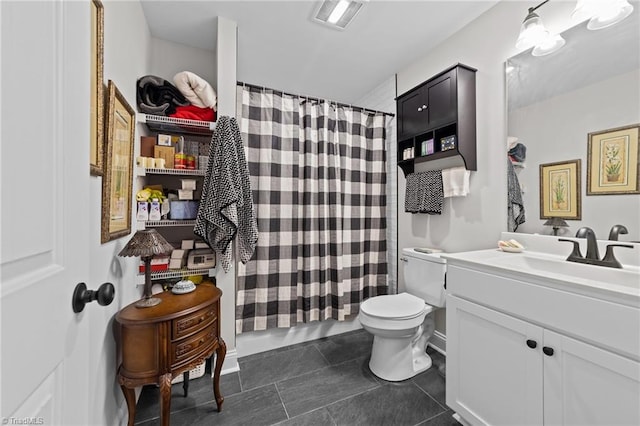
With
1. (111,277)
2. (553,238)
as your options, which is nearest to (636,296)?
(553,238)

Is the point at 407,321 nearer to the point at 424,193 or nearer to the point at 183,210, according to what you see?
the point at 424,193

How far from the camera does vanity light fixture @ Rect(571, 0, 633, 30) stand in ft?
4.11

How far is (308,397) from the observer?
161 centimetres

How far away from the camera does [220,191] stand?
1691 millimetres

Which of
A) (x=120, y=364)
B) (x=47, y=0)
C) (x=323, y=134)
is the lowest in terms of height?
(x=120, y=364)

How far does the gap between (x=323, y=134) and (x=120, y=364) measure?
2.03 m

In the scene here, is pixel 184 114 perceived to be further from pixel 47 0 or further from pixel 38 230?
pixel 38 230

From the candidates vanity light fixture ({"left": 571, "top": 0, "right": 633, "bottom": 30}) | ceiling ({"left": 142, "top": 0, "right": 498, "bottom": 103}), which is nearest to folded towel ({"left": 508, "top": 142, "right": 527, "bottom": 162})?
vanity light fixture ({"left": 571, "top": 0, "right": 633, "bottom": 30})

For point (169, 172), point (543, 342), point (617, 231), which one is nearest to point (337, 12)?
point (169, 172)

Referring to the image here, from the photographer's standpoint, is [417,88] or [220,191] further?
[417,88]

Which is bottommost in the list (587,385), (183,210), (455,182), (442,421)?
(442,421)

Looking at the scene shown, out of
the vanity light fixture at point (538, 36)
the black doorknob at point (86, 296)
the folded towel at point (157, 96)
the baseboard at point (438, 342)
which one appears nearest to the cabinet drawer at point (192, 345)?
the black doorknob at point (86, 296)

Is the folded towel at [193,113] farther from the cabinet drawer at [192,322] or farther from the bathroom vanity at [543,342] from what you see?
the bathroom vanity at [543,342]

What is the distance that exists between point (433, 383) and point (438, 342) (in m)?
0.48
